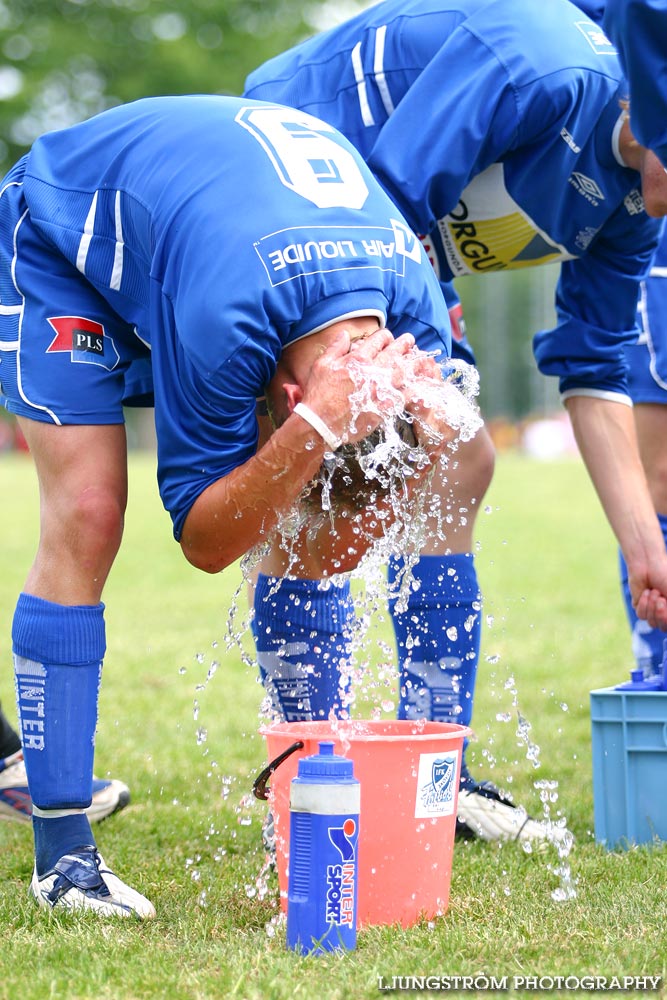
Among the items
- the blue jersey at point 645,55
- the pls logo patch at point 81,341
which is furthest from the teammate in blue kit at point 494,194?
the pls logo patch at point 81,341

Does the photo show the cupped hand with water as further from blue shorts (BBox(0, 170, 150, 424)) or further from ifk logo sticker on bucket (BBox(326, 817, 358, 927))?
ifk logo sticker on bucket (BBox(326, 817, 358, 927))

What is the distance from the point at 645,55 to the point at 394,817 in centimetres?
156

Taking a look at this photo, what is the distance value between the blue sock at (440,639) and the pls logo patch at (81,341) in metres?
1.06

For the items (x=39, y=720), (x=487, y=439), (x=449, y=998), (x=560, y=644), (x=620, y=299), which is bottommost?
(x=560, y=644)

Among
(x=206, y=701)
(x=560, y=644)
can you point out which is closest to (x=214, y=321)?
(x=206, y=701)

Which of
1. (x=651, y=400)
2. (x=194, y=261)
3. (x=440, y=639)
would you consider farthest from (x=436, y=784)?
(x=651, y=400)

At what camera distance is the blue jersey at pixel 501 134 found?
318 centimetres

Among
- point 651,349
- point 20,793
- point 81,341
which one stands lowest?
point 20,793

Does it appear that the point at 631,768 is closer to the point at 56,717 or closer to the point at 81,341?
the point at 56,717

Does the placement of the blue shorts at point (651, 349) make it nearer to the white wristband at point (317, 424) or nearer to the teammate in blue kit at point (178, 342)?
the teammate in blue kit at point (178, 342)

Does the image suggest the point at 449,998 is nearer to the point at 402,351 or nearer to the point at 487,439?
the point at 402,351

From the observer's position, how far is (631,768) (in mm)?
3393

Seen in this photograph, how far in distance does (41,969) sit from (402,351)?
1.32m

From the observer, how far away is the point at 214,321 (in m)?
2.51
